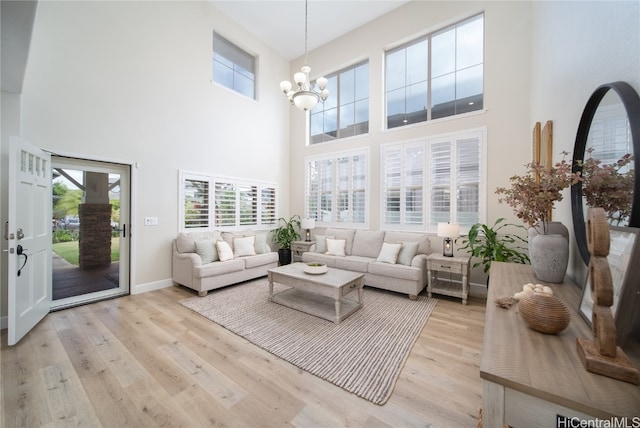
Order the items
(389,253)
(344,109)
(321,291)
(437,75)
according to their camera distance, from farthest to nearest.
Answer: (344,109) → (437,75) → (389,253) → (321,291)

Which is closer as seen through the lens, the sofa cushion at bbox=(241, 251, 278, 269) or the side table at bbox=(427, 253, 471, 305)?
the side table at bbox=(427, 253, 471, 305)

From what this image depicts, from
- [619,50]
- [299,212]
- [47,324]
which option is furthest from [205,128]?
[619,50]

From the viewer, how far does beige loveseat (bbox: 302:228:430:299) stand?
380cm

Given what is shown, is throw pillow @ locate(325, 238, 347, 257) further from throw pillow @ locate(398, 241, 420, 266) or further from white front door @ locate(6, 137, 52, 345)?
white front door @ locate(6, 137, 52, 345)

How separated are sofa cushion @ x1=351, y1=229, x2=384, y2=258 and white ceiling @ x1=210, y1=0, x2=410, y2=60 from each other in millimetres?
4465

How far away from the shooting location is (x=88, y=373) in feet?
6.73

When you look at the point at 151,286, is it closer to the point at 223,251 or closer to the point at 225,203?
the point at 223,251

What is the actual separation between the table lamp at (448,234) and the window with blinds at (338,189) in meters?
1.67

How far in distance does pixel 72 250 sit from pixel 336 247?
4.40 m

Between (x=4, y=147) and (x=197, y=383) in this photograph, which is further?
(x=4, y=147)

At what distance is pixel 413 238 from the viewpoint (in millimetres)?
4453

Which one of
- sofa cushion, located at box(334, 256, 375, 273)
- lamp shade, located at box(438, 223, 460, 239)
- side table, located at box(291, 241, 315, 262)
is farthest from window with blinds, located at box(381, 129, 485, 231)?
side table, located at box(291, 241, 315, 262)

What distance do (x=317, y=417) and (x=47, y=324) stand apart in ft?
11.1

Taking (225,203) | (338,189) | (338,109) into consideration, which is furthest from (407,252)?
(338,109)
